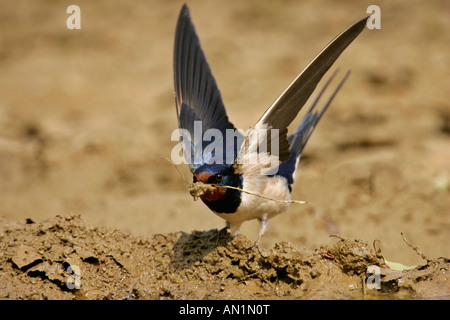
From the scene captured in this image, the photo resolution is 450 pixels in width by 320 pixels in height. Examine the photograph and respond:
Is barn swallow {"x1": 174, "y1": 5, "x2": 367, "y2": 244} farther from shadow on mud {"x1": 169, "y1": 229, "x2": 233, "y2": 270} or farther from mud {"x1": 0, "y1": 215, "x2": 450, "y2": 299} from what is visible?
mud {"x1": 0, "y1": 215, "x2": 450, "y2": 299}

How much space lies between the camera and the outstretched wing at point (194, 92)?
13.0 feet

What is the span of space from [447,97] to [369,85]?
1082 millimetres

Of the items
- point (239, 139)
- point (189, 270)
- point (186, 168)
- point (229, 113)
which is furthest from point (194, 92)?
point (229, 113)

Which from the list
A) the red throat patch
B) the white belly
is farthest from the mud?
the red throat patch

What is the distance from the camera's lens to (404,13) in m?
9.52

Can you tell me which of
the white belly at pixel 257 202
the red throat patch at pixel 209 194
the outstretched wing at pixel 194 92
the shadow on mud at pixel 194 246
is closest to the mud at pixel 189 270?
the shadow on mud at pixel 194 246

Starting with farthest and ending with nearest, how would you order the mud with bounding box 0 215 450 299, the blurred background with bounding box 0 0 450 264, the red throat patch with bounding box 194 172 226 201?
the blurred background with bounding box 0 0 450 264 → the red throat patch with bounding box 194 172 226 201 → the mud with bounding box 0 215 450 299

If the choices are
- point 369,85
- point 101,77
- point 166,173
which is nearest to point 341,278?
point 166,173

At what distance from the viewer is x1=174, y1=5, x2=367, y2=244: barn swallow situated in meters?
3.03

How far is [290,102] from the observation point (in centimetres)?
307

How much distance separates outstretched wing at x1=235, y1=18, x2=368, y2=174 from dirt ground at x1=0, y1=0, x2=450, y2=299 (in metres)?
0.55

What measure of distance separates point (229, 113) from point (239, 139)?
3.64m

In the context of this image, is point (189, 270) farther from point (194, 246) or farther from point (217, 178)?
point (217, 178)

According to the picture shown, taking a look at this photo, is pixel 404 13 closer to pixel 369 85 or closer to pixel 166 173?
pixel 369 85
